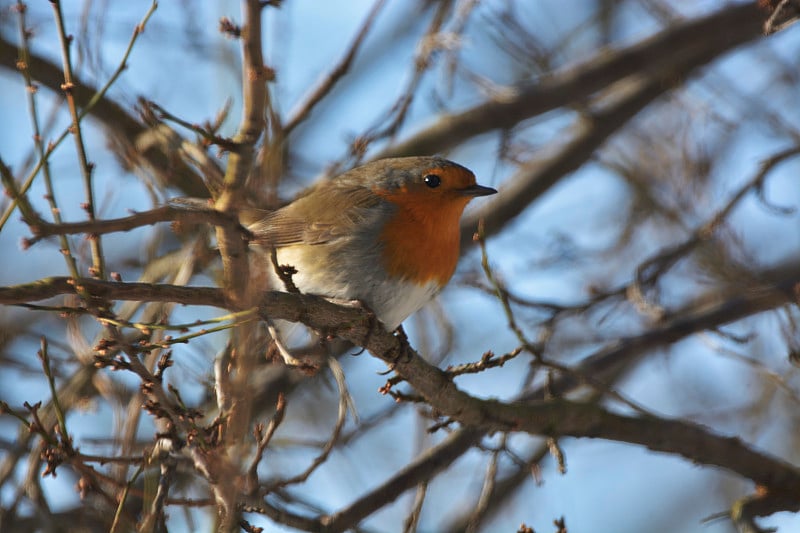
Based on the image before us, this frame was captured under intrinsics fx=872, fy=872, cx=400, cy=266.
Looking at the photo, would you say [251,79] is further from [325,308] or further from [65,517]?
[65,517]

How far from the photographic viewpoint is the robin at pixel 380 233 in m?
3.92

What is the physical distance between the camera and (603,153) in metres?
7.02

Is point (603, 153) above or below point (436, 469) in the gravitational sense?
above

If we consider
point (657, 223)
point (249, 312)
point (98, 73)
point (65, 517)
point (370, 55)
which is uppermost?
point (370, 55)

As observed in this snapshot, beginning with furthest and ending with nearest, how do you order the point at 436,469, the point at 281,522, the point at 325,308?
the point at 436,469 → the point at 281,522 → the point at 325,308

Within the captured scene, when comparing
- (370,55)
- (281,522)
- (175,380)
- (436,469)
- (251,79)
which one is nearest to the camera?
(251,79)

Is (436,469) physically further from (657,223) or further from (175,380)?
(657,223)

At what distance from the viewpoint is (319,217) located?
424cm

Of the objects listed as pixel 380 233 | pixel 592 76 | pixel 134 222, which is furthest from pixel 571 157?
pixel 134 222

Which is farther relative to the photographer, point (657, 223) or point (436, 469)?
point (657, 223)

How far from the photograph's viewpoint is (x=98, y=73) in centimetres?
439

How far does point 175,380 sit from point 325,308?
1742 millimetres

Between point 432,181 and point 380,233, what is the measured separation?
46 centimetres

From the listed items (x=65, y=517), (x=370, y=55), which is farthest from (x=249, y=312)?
(x=370, y=55)
